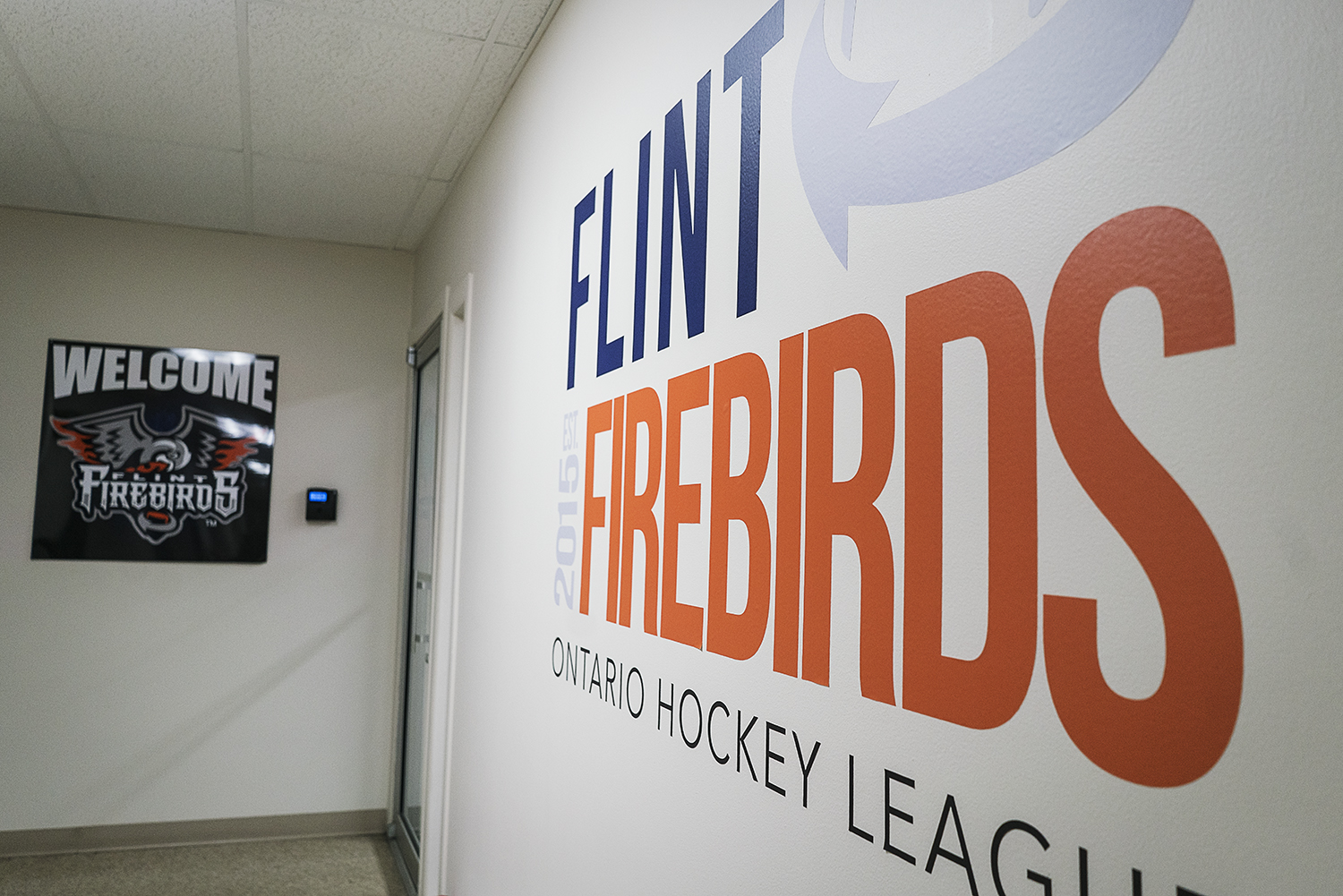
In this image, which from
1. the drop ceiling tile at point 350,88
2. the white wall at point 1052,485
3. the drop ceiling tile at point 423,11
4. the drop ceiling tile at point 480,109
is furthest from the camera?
the drop ceiling tile at point 480,109

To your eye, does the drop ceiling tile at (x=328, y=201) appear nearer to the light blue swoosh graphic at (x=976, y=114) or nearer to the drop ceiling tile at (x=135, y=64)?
the drop ceiling tile at (x=135, y=64)

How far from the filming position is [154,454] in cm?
391

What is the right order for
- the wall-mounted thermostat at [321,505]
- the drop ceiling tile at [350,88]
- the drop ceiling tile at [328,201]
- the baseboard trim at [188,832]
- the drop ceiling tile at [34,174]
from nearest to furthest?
the drop ceiling tile at [350,88], the drop ceiling tile at [34,174], the drop ceiling tile at [328,201], the baseboard trim at [188,832], the wall-mounted thermostat at [321,505]

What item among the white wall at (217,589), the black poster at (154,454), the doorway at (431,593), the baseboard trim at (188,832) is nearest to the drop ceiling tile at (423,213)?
the white wall at (217,589)

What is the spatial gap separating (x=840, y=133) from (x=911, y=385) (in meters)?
0.34

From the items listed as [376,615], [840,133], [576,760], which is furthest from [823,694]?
[376,615]

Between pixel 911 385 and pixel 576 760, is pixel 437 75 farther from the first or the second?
pixel 911 385

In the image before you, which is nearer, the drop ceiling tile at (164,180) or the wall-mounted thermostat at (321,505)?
the drop ceiling tile at (164,180)

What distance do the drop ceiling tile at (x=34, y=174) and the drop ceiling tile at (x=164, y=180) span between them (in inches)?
2.9

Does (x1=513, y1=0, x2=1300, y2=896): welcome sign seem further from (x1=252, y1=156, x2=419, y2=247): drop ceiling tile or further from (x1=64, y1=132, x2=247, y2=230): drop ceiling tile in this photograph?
(x1=64, y1=132, x2=247, y2=230): drop ceiling tile

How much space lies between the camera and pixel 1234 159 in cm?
60

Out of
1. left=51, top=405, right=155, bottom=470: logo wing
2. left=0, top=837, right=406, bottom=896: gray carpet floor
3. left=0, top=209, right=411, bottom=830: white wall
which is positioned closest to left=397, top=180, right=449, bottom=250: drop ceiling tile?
left=0, top=209, right=411, bottom=830: white wall

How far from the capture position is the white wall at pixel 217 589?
377cm

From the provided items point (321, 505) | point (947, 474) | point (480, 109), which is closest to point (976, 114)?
point (947, 474)
